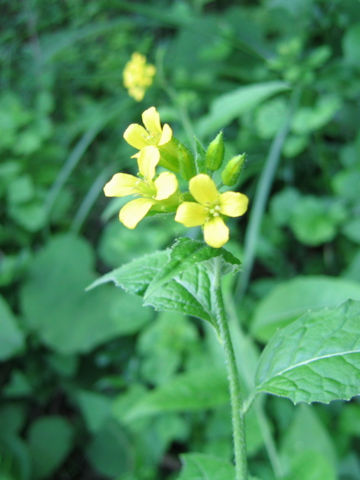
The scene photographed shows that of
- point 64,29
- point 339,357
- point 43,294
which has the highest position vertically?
point 64,29

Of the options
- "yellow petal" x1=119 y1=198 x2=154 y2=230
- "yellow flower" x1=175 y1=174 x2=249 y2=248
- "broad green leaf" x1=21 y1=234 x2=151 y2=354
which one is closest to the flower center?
"yellow flower" x1=175 y1=174 x2=249 y2=248

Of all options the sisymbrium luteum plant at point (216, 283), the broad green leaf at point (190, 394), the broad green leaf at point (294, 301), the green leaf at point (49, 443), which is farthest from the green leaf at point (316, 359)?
the green leaf at point (49, 443)

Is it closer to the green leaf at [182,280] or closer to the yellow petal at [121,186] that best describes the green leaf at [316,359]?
the green leaf at [182,280]

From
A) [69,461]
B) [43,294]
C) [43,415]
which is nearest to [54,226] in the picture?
[43,294]

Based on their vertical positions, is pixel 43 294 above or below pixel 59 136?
below

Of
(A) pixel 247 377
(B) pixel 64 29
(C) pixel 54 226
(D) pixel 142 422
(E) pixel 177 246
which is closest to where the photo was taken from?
(E) pixel 177 246

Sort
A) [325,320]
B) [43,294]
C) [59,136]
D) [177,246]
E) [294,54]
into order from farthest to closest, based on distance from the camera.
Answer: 1. [59,136]
2. [43,294]
3. [294,54]
4. [325,320]
5. [177,246]

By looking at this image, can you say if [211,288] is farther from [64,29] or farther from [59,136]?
[64,29]

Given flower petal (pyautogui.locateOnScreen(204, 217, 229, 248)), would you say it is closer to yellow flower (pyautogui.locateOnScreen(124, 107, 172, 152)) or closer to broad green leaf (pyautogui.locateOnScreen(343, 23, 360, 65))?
yellow flower (pyautogui.locateOnScreen(124, 107, 172, 152))
